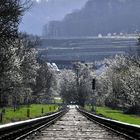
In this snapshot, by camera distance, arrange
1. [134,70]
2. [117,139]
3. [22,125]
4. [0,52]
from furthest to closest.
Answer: [134,70] < [0,52] < [22,125] < [117,139]

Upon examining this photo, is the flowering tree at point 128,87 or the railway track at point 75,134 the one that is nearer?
the railway track at point 75,134

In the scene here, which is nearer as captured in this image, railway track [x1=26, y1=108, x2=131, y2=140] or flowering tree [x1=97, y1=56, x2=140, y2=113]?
railway track [x1=26, y1=108, x2=131, y2=140]

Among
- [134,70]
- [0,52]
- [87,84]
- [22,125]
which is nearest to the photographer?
[22,125]

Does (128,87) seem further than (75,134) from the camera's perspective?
Yes

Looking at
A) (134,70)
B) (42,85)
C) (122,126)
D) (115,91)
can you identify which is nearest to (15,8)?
(122,126)

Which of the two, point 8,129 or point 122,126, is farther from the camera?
point 122,126

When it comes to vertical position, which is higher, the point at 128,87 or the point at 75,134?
the point at 128,87

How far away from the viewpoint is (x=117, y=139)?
21547 millimetres

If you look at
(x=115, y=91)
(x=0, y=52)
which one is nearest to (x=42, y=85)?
(x=115, y=91)

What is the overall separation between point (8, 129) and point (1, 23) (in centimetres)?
1164

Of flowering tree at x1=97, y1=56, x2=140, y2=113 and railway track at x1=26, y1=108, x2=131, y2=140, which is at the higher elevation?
flowering tree at x1=97, y1=56, x2=140, y2=113

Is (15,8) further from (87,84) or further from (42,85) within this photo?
(87,84)

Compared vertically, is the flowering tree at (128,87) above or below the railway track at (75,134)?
above

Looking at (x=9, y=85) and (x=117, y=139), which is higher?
(x=9, y=85)
